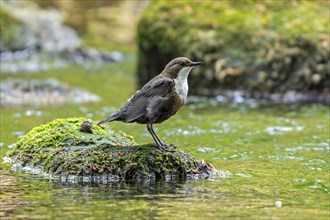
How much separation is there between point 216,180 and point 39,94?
9.78 meters

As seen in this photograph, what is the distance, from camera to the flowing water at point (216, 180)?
7301mm

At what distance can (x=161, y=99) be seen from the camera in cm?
855

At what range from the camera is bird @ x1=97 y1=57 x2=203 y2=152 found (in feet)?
28.1

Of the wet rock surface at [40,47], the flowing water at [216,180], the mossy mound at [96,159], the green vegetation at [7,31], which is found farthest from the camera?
the green vegetation at [7,31]

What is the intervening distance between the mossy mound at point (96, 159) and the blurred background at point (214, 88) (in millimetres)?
→ 490

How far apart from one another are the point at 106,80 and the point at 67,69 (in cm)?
236

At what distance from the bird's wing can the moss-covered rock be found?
31.6 ft

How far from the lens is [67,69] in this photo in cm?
2317

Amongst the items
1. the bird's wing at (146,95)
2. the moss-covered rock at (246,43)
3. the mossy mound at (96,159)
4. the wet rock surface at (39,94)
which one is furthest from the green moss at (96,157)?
the moss-covered rock at (246,43)

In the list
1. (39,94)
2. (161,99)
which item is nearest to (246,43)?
(39,94)

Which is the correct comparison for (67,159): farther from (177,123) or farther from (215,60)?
(215,60)

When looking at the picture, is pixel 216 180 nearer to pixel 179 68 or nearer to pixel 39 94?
pixel 179 68

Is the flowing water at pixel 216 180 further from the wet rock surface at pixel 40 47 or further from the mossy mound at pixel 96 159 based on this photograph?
the wet rock surface at pixel 40 47

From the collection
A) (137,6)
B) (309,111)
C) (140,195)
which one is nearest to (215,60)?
(309,111)
